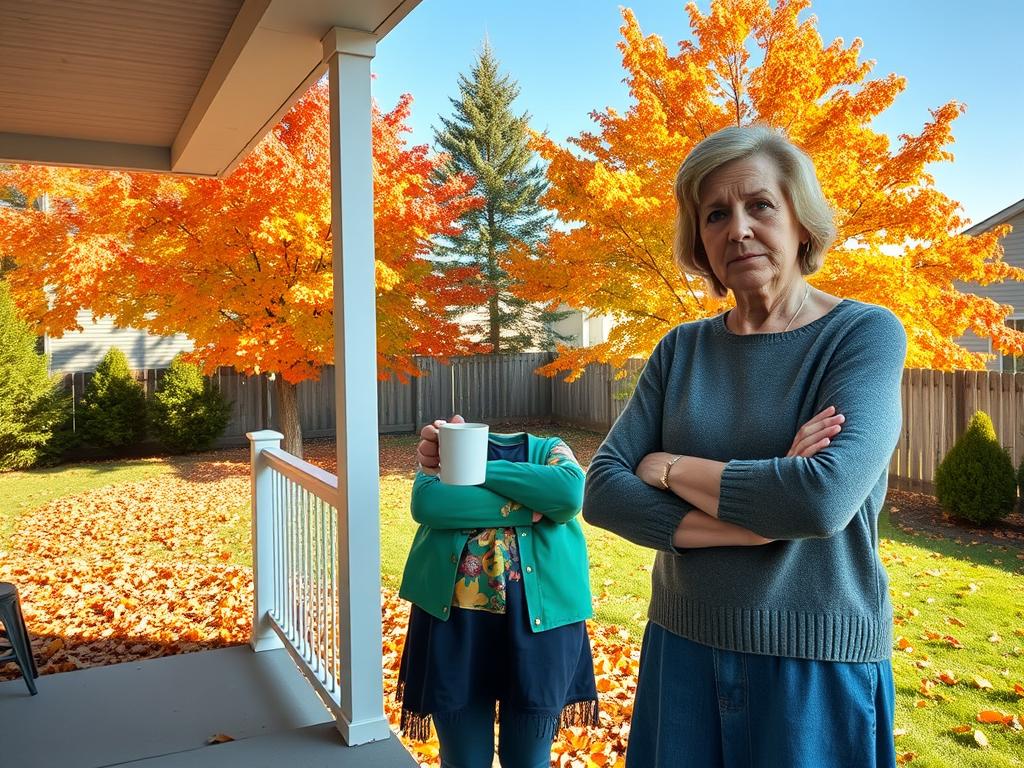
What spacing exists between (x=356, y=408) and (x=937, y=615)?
3732 mm

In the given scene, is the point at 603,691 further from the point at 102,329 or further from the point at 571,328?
the point at 571,328

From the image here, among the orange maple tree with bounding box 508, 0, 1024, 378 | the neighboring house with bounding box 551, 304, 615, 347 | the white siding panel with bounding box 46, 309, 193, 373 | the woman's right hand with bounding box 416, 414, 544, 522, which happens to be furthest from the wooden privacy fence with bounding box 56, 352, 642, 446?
the woman's right hand with bounding box 416, 414, 544, 522

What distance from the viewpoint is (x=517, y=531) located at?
2.11 m

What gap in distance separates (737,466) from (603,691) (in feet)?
8.91

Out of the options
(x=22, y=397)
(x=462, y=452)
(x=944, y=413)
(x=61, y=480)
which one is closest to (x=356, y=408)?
(x=462, y=452)

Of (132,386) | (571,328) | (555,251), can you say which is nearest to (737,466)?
(555,251)

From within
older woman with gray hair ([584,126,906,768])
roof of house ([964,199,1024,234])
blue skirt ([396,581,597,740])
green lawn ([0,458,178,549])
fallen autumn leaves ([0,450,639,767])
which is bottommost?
fallen autumn leaves ([0,450,639,767])

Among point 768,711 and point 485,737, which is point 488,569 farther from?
point 768,711

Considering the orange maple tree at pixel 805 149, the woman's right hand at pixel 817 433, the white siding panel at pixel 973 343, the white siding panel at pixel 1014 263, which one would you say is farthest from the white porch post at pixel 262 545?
the white siding panel at pixel 973 343

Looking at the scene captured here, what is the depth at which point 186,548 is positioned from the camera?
21.8 feet

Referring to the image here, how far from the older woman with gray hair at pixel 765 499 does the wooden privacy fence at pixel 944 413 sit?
256 inches

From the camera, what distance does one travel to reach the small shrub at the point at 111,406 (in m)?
10.8

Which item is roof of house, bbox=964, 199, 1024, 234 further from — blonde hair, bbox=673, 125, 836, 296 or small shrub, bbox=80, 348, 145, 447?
small shrub, bbox=80, 348, 145, 447

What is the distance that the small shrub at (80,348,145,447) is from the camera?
10797mm
